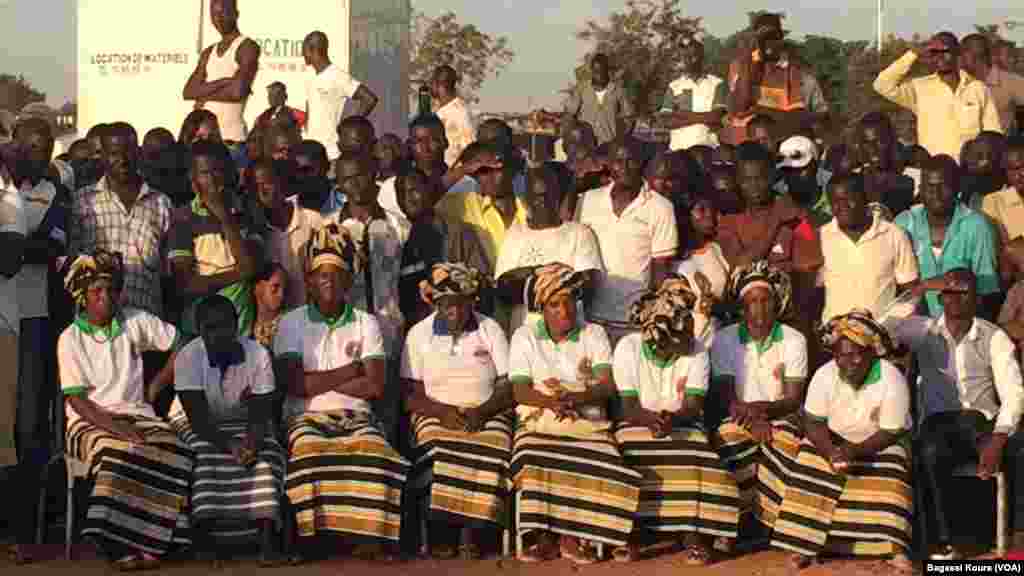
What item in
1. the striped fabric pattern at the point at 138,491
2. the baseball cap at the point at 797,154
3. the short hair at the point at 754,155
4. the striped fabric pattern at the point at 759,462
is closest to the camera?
the striped fabric pattern at the point at 138,491

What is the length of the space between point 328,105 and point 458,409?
3.83 metres

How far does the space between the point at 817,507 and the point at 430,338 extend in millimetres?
2041

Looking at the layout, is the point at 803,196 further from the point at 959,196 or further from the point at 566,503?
the point at 566,503

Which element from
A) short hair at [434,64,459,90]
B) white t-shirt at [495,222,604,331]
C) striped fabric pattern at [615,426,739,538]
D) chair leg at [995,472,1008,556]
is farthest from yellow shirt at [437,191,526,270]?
short hair at [434,64,459,90]

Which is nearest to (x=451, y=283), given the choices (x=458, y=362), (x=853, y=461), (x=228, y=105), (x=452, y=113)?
(x=458, y=362)

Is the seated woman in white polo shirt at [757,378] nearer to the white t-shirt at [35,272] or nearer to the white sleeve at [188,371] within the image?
the white sleeve at [188,371]

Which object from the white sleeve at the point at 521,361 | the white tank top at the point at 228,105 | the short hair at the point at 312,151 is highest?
the white tank top at the point at 228,105

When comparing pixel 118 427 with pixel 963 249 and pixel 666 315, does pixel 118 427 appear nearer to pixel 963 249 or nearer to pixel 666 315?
pixel 666 315

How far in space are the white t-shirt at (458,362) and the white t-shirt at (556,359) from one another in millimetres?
135

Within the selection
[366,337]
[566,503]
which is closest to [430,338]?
[366,337]

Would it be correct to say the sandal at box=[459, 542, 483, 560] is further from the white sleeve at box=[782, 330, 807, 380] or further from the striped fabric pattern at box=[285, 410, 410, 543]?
the white sleeve at box=[782, 330, 807, 380]

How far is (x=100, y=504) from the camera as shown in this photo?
8.70 meters

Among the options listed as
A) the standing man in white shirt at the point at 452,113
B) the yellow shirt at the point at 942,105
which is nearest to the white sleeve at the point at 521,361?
the yellow shirt at the point at 942,105

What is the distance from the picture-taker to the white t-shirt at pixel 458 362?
31.0 feet
